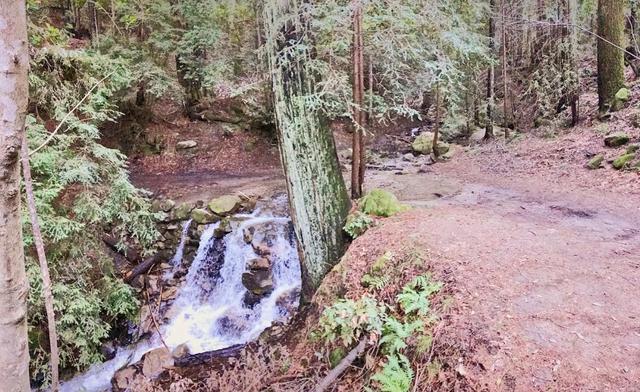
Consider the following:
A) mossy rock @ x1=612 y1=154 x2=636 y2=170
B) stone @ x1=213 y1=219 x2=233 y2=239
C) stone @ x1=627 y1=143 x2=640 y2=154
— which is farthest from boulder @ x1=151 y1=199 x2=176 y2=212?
stone @ x1=627 y1=143 x2=640 y2=154

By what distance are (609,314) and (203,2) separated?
42.5 ft

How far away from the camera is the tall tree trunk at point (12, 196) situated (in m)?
1.04

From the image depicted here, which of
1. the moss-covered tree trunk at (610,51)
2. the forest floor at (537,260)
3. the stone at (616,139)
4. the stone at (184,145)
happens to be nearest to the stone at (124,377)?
the forest floor at (537,260)

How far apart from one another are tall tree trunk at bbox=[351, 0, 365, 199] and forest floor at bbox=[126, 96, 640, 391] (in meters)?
1.11

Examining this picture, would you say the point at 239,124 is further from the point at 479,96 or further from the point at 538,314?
the point at 538,314

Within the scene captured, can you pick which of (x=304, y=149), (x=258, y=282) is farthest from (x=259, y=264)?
(x=304, y=149)

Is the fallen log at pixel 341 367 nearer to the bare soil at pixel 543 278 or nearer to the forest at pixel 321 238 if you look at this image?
the forest at pixel 321 238

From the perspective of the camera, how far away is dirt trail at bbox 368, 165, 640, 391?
2.77 metres

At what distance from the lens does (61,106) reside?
564 cm

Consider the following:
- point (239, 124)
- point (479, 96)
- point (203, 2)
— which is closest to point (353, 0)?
point (203, 2)

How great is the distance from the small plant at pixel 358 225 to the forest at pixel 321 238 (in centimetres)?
4

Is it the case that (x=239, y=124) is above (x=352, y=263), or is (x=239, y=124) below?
above

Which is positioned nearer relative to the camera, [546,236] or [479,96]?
[546,236]

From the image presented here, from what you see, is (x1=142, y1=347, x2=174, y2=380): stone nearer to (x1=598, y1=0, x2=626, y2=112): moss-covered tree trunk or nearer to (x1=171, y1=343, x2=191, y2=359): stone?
(x1=171, y1=343, x2=191, y2=359): stone
